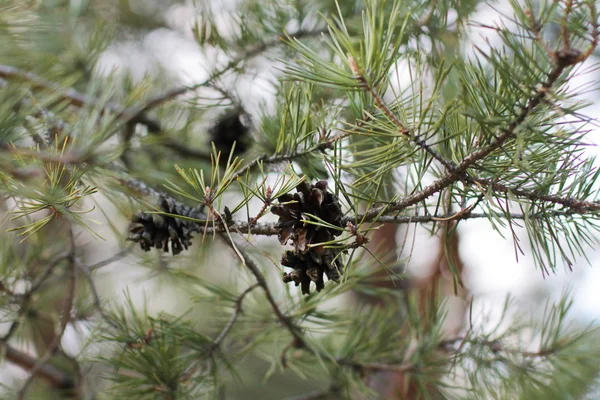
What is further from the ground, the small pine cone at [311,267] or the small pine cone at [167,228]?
the small pine cone at [167,228]

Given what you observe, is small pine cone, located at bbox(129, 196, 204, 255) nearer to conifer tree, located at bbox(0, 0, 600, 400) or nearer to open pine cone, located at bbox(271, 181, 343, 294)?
conifer tree, located at bbox(0, 0, 600, 400)

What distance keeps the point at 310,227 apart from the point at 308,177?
0.11 meters

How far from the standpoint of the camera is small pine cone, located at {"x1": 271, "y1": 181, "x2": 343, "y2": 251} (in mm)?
322

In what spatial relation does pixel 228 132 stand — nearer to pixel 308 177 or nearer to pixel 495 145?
pixel 308 177

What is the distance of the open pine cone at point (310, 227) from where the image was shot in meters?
0.32

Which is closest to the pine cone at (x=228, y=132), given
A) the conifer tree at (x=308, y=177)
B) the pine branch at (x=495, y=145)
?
the conifer tree at (x=308, y=177)

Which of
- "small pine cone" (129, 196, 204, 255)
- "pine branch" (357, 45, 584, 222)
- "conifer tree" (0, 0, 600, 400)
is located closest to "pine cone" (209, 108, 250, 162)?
"conifer tree" (0, 0, 600, 400)

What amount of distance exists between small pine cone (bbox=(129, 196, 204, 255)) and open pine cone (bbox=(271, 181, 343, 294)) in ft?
0.34

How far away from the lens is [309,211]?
1.06ft

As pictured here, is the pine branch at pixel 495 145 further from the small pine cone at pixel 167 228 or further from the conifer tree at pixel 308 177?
the small pine cone at pixel 167 228

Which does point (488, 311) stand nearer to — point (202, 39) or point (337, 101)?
point (337, 101)

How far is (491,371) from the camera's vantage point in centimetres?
56

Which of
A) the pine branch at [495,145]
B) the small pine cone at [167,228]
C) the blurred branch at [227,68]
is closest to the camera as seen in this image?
the pine branch at [495,145]

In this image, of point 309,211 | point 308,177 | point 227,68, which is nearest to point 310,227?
point 309,211
